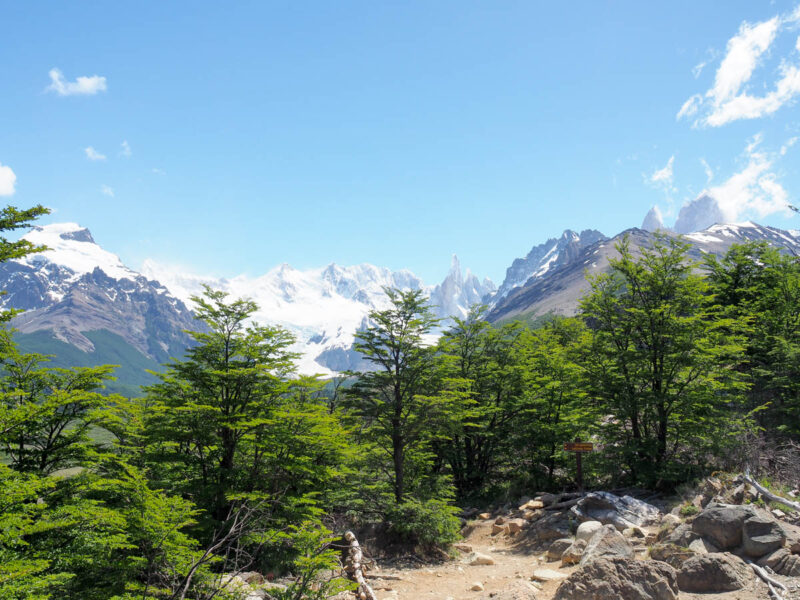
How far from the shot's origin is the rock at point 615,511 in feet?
44.8

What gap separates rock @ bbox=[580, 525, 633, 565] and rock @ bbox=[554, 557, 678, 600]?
3.80 ft

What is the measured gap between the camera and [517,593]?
9328 millimetres

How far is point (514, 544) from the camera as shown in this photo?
15.6 metres

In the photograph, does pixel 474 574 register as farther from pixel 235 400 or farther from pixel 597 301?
pixel 597 301

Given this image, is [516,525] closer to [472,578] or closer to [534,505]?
[534,505]

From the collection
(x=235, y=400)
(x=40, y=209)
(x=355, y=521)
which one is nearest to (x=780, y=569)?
(x=355, y=521)

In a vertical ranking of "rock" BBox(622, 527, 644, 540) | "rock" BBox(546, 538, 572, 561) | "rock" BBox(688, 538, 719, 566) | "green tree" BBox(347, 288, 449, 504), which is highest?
"green tree" BBox(347, 288, 449, 504)

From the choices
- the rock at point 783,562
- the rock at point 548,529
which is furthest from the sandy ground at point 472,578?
the rock at point 548,529

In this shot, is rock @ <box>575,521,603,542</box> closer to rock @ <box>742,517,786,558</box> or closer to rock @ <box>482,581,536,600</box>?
rock @ <box>482,581,536,600</box>

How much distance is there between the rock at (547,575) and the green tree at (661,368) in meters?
7.17

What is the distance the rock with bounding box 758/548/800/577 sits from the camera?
867 centimetres

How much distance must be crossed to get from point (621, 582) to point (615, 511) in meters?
6.55

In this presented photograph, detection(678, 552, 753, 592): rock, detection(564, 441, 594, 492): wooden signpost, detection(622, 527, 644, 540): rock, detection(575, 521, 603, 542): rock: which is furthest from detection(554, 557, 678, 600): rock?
detection(564, 441, 594, 492): wooden signpost

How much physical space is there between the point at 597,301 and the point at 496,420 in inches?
337
